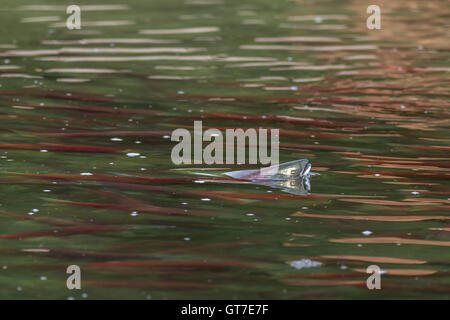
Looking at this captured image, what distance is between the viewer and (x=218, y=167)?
708 centimetres

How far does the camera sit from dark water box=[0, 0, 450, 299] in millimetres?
5035

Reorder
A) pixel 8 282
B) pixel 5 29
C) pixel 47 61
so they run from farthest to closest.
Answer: pixel 5 29 < pixel 47 61 < pixel 8 282

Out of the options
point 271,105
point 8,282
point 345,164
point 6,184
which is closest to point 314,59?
point 271,105

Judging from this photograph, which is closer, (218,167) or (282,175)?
(282,175)

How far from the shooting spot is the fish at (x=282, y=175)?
6.69 m

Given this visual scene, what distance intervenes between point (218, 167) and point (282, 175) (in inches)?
21.2

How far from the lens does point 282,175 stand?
6867 millimetres

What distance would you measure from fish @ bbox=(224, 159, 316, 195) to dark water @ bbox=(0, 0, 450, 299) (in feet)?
0.45

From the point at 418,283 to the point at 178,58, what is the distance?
23.5 ft

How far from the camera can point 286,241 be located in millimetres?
5480

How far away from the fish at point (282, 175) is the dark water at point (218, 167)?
0.14m

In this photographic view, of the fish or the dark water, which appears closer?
the dark water

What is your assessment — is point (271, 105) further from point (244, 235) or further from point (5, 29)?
point (5, 29)

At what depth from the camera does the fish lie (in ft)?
21.9
